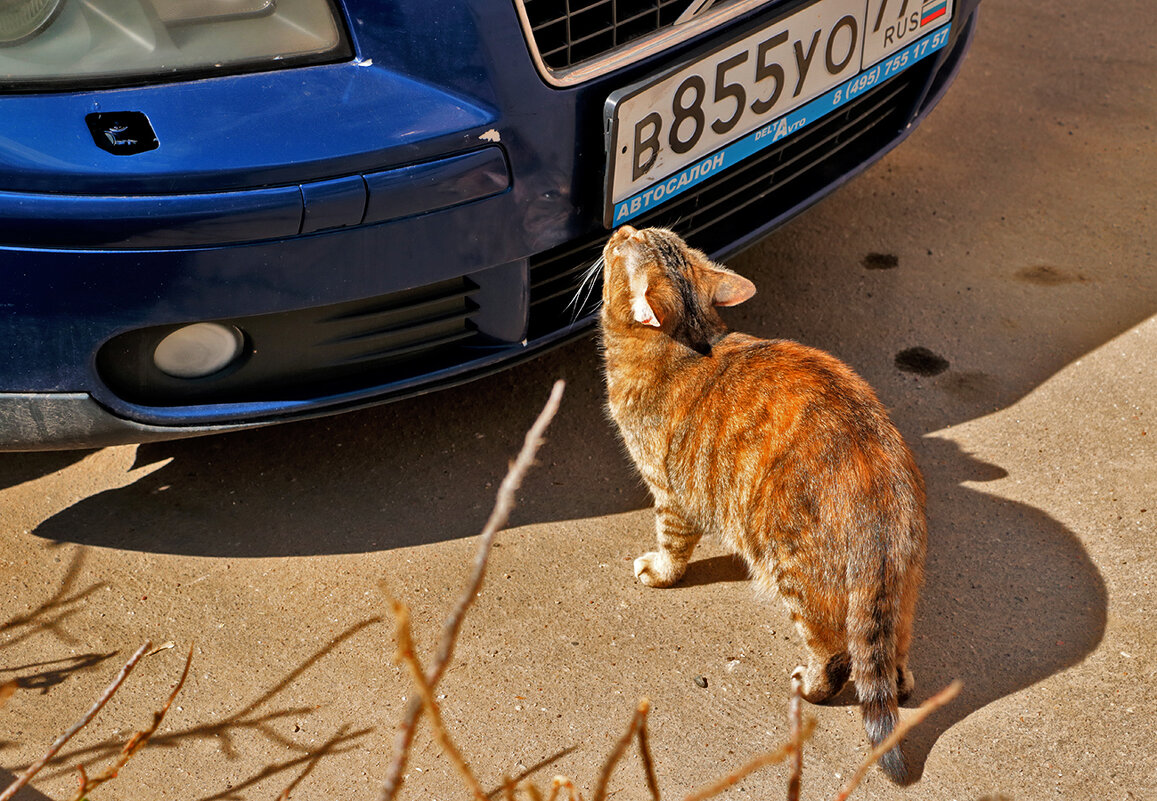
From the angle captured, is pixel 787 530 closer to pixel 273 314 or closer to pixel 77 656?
pixel 273 314

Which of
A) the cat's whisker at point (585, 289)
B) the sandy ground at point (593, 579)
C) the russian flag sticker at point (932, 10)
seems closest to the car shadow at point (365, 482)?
the sandy ground at point (593, 579)

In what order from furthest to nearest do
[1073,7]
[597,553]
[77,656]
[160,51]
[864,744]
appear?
[1073,7] < [597,553] < [77,656] < [864,744] < [160,51]

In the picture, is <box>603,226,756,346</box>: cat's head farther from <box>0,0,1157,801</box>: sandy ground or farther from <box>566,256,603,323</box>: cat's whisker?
<box>0,0,1157,801</box>: sandy ground

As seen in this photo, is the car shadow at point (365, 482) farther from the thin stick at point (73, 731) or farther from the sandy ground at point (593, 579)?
the thin stick at point (73, 731)

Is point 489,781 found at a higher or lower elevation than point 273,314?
lower

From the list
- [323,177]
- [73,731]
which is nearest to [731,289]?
[323,177]

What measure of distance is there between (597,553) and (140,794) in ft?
3.80

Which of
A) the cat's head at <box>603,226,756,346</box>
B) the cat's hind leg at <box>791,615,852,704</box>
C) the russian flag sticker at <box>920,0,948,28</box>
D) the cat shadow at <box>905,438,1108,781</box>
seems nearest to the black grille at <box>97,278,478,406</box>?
the cat's head at <box>603,226,756,346</box>

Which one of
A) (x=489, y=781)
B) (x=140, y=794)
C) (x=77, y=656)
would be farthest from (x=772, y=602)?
(x=77, y=656)

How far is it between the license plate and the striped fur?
0.17 meters

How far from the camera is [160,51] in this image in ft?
6.90

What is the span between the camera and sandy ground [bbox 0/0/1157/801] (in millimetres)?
2262

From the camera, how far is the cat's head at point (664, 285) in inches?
101

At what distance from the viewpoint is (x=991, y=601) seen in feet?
8.50
